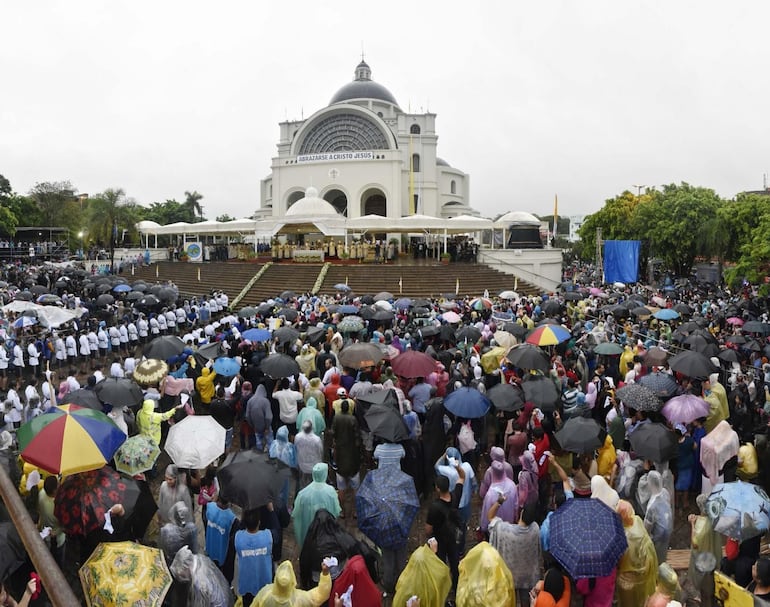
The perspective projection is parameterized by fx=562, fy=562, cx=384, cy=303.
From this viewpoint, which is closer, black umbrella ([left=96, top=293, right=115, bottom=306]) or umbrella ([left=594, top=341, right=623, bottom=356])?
umbrella ([left=594, top=341, right=623, bottom=356])

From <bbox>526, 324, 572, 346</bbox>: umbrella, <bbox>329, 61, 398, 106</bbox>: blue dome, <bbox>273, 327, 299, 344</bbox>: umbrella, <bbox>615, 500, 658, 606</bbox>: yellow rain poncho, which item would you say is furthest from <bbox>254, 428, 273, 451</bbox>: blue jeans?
<bbox>329, 61, 398, 106</bbox>: blue dome

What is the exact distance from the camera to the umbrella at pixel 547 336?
32.8ft

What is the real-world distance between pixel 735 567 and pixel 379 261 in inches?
1025

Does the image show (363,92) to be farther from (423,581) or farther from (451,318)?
(423,581)

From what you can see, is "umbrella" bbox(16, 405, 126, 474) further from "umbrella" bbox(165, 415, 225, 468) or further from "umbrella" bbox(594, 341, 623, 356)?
"umbrella" bbox(594, 341, 623, 356)

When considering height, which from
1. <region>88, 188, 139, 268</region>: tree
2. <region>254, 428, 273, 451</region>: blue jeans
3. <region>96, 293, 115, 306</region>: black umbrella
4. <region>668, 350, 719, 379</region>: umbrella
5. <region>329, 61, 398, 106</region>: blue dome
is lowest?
<region>254, 428, 273, 451</region>: blue jeans

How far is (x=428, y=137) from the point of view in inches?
1972

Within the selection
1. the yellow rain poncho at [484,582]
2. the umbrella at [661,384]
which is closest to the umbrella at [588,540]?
the yellow rain poncho at [484,582]

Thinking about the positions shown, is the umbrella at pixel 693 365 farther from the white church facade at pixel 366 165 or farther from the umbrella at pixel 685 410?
the white church facade at pixel 366 165

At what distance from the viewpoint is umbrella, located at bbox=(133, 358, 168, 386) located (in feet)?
26.6

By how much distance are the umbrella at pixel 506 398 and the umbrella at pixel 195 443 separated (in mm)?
3316

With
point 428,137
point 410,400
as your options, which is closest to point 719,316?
point 410,400

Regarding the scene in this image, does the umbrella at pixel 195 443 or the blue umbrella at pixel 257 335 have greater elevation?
the blue umbrella at pixel 257 335

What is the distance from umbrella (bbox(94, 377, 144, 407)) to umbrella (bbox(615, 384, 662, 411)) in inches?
237
